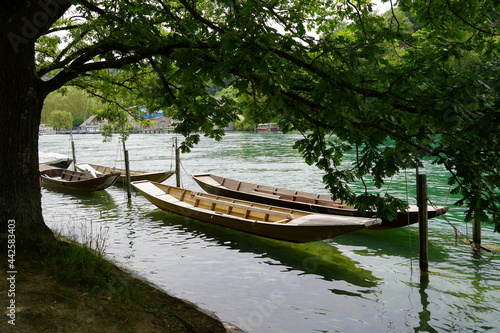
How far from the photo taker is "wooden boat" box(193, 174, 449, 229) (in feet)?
40.2

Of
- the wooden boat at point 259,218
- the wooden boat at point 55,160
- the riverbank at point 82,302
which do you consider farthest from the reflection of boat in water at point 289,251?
the wooden boat at point 55,160

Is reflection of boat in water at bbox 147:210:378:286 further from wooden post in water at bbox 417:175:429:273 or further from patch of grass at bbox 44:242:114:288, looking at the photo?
→ patch of grass at bbox 44:242:114:288

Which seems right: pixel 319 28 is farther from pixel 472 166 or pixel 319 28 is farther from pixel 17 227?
pixel 17 227

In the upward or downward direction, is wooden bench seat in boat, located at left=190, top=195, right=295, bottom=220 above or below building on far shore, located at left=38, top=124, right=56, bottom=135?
below

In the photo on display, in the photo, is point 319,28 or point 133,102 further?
point 133,102

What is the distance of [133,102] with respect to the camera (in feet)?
45.3

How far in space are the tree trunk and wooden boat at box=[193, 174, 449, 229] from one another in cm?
824

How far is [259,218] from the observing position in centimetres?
1288

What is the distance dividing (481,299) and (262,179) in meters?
18.9

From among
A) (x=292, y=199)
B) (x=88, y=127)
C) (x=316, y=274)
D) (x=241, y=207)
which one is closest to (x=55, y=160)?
(x=292, y=199)

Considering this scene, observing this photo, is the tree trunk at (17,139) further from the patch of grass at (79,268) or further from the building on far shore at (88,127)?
the building on far shore at (88,127)

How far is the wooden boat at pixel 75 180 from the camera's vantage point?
20.8 metres

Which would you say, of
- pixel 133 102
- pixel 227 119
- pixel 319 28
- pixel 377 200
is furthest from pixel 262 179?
pixel 377 200

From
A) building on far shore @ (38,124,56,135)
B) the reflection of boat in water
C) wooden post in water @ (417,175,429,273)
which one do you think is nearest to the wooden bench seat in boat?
the reflection of boat in water
